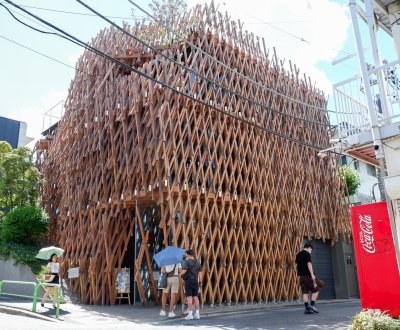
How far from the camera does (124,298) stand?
486 inches

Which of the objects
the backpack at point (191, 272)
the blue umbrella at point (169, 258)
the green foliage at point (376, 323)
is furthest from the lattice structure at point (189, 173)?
the green foliage at point (376, 323)

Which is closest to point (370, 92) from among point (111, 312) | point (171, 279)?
point (171, 279)

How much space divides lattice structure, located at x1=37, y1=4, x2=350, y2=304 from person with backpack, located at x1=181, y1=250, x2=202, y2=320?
5.85 feet

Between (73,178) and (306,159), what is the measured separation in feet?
28.1

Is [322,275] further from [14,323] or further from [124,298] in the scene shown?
[14,323]

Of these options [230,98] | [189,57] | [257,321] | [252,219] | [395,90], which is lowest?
[257,321]

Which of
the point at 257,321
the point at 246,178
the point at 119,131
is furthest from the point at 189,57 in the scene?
the point at 257,321

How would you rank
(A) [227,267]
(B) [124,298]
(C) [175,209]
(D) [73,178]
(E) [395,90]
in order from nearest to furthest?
(E) [395,90] → (C) [175,209] → (A) [227,267] → (B) [124,298] → (D) [73,178]

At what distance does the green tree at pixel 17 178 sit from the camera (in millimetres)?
16344

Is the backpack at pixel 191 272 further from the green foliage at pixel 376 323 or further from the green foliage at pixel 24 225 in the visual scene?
the green foliage at pixel 24 225

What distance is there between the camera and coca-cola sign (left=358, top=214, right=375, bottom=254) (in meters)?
6.44

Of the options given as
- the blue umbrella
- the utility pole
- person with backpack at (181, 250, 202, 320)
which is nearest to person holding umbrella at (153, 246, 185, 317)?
the blue umbrella

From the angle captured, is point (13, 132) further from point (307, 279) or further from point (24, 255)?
point (307, 279)

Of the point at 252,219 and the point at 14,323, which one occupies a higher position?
the point at 252,219
